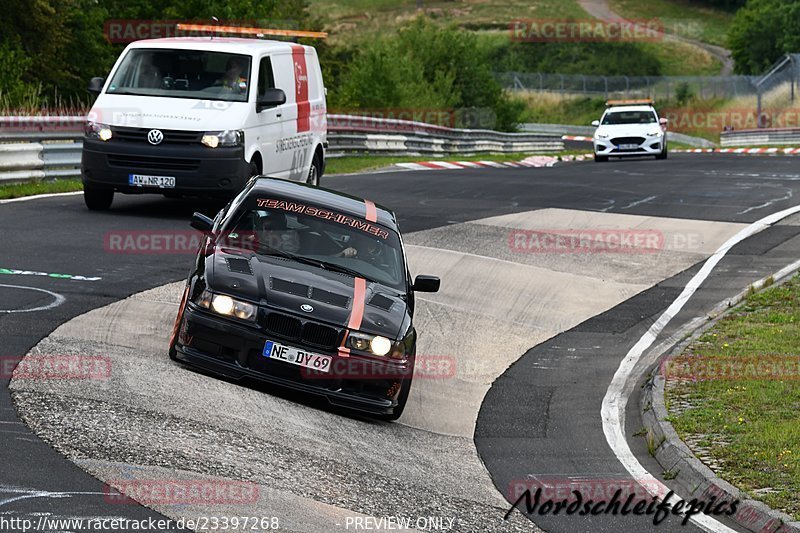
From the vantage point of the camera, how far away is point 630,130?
123 feet

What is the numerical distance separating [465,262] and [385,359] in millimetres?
7018

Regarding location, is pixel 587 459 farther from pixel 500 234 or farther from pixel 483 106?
pixel 483 106

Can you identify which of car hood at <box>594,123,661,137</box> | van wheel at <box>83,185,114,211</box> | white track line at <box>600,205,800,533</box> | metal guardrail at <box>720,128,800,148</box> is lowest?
metal guardrail at <box>720,128,800,148</box>

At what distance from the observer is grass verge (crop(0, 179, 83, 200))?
1880 centimetres

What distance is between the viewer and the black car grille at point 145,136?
16031 millimetres

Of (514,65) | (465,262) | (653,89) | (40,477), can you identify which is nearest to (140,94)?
(465,262)

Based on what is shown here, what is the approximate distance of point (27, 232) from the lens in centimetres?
1504

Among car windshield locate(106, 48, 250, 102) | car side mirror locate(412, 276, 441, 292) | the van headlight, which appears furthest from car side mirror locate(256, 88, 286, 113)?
car side mirror locate(412, 276, 441, 292)

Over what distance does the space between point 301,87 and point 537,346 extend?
7.19m

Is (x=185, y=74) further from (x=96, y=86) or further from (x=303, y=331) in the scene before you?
(x=303, y=331)

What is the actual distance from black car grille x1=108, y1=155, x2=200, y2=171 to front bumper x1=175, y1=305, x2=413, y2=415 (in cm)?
703

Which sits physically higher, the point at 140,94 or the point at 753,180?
the point at 140,94

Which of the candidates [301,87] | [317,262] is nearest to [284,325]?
[317,262]

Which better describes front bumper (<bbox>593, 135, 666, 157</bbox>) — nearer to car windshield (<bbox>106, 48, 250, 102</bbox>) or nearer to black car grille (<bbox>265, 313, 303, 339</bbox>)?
car windshield (<bbox>106, 48, 250, 102</bbox>)
